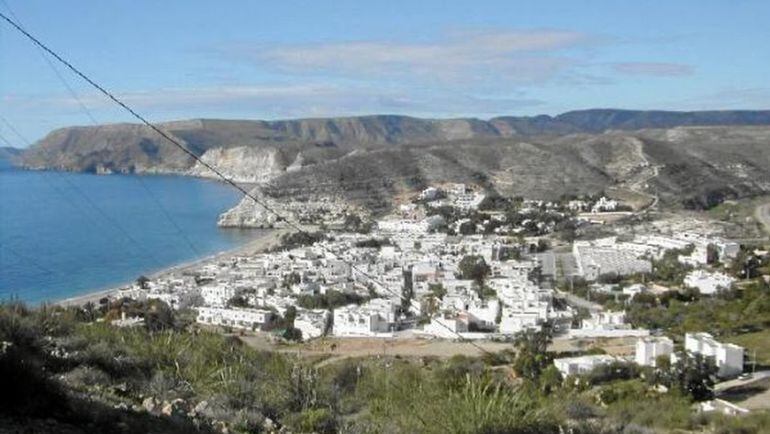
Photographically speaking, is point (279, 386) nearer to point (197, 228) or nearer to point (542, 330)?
point (542, 330)

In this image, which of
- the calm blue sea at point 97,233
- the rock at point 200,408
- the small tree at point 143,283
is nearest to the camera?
the rock at point 200,408

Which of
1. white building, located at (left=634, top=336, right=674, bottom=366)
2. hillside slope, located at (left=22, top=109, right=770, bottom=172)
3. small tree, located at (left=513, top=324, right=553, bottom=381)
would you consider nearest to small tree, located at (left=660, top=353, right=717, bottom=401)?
white building, located at (left=634, top=336, right=674, bottom=366)

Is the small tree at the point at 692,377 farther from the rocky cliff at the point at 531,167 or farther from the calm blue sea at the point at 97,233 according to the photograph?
the rocky cliff at the point at 531,167

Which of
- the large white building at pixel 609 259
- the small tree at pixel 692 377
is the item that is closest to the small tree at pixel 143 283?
the large white building at pixel 609 259

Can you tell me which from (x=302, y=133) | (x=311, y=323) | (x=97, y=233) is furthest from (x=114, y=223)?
(x=302, y=133)

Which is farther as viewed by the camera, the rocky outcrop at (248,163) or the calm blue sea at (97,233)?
the rocky outcrop at (248,163)

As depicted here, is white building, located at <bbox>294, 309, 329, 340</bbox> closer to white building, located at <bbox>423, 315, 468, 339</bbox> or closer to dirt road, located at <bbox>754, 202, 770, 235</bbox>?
white building, located at <bbox>423, 315, 468, 339</bbox>
